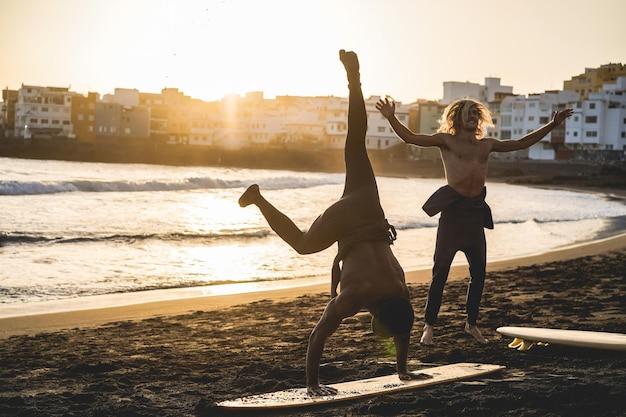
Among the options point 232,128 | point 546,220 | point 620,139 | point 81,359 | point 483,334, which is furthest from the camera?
point 232,128

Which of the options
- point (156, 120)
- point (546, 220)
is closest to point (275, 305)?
point (546, 220)

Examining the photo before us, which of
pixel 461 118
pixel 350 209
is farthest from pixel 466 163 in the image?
pixel 350 209

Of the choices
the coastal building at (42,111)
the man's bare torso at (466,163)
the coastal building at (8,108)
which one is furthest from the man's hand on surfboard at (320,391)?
the coastal building at (8,108)

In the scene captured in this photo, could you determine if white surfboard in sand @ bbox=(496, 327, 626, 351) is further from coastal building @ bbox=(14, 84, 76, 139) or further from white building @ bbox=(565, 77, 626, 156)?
coastal building @ bbox=(14, 84, 76, 139)

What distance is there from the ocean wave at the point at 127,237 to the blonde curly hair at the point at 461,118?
11.8 meters

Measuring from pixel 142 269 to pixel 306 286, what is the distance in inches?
125

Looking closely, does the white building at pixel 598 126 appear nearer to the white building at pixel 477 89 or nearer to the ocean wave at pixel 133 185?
the white building at pixel 477 89

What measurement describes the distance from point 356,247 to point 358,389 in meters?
0.89

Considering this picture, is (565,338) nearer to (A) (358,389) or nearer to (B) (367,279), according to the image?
(A) (358,389)

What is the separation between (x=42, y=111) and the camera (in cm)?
12106

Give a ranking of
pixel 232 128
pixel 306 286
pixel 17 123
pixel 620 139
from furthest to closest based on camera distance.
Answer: pixel 232 128 → pixel 17 123 → pixel 620 139 → pixel 306 286

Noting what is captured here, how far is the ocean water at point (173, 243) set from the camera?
11.4 m

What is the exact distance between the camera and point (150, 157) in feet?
306

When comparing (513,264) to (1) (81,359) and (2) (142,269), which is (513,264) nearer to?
(2) (142,269)
